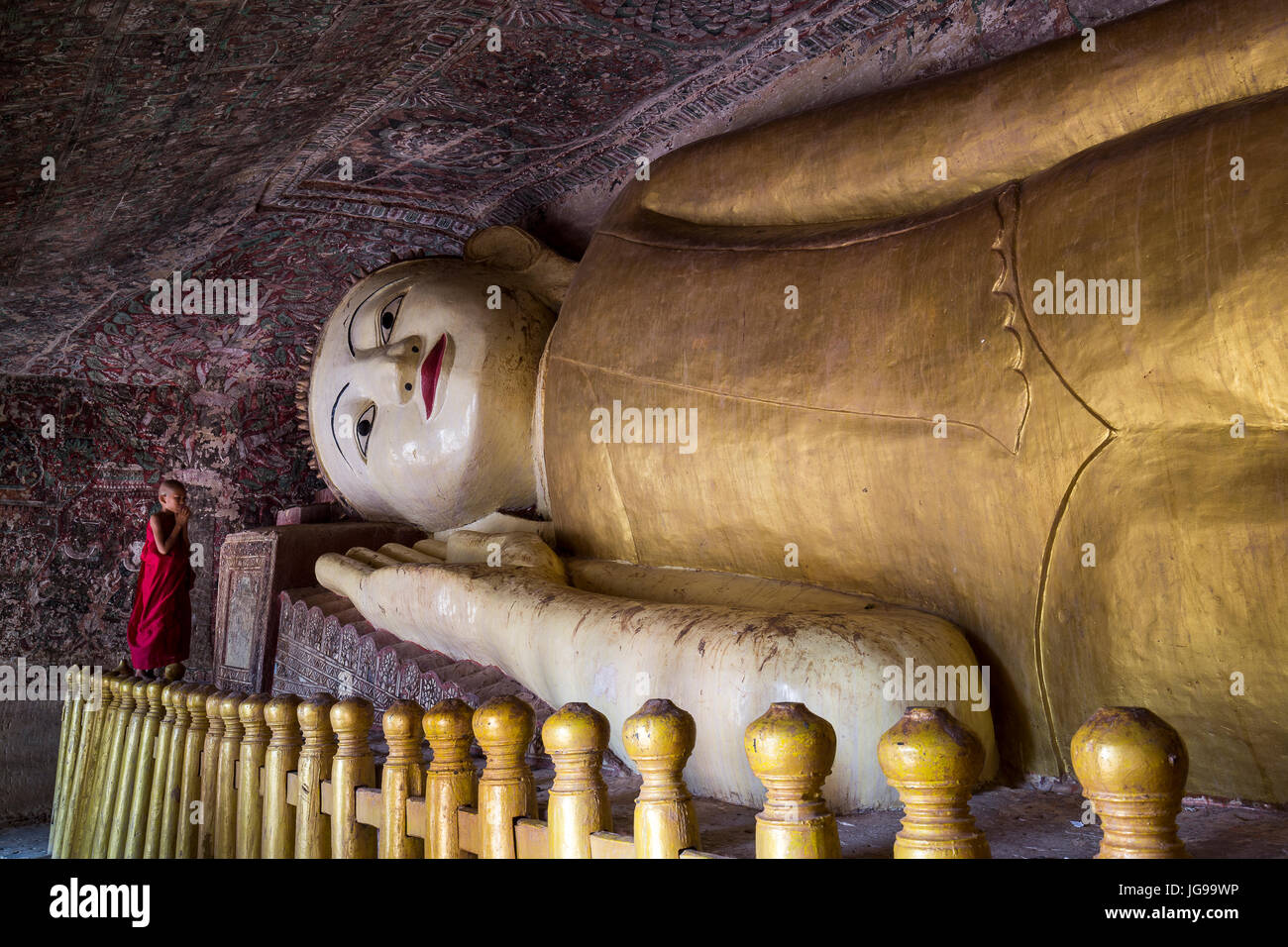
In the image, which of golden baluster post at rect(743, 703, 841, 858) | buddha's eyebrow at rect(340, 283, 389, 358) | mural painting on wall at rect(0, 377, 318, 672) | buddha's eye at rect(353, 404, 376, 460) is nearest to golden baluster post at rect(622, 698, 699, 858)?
golden baluster post at rect(743, 703, 841, 858)

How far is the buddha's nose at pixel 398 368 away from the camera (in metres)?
3.34

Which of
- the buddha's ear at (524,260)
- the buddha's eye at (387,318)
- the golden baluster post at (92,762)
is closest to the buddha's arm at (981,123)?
the buddha's ear at (524,260)

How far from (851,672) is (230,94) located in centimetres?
188

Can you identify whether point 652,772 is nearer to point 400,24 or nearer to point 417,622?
point 417,622

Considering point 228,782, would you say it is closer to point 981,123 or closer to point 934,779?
point 934,779

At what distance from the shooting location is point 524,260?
367cm

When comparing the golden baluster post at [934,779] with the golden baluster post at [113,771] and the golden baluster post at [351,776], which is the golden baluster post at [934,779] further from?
the golden baluster post at [113,771]

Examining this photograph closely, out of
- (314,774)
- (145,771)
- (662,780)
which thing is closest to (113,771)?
(145,771)

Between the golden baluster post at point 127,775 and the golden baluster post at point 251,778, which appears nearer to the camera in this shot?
the golden baluster post at point 251,778

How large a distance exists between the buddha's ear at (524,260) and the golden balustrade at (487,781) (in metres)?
1.75

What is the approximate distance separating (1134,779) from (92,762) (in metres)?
3.07

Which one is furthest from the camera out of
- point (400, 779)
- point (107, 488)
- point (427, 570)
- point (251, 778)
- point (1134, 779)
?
point (107, 488)

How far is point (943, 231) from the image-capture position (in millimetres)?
2244

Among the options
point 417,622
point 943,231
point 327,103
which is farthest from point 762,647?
point 327,103
